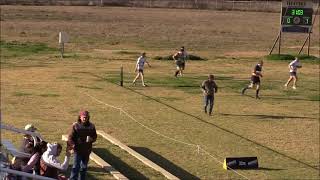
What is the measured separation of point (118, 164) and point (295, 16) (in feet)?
102

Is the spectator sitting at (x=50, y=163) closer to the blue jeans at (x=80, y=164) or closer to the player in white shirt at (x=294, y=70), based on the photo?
the blue jeans at (x=80, y=164)

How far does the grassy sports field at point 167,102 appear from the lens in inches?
720

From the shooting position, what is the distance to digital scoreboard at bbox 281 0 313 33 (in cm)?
4491

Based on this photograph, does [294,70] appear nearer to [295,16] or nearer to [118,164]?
[295,16]

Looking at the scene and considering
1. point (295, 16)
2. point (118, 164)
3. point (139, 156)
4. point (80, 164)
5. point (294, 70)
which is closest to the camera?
point (80, 164)

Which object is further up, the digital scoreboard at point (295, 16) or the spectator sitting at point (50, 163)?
the digital scoreboard at point (295, 16)

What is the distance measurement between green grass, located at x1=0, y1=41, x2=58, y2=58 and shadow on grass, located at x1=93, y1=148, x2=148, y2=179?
2549 centimetres

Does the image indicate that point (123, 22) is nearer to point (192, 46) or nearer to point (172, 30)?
point (172, 30)

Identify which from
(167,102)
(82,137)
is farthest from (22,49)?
(82,137)

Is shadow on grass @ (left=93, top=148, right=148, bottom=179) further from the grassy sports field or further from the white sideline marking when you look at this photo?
the white sideline marking

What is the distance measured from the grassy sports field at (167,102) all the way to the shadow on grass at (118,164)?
28mm

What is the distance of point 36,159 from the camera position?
11.7 m

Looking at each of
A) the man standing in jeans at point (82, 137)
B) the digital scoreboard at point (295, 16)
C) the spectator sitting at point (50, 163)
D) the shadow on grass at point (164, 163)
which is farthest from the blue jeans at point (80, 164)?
the digital scoreboard at point (295, 16)

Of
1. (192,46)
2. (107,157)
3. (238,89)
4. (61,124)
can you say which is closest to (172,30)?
(192,46)
